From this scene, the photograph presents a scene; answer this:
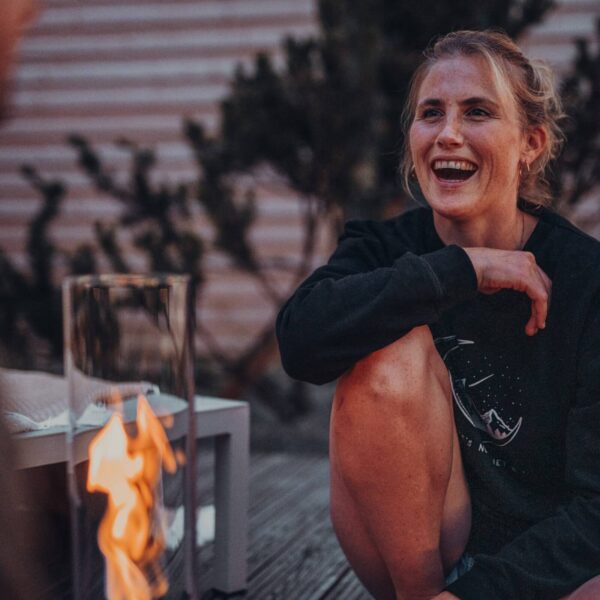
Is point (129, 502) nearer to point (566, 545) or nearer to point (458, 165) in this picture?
point (566, 545)

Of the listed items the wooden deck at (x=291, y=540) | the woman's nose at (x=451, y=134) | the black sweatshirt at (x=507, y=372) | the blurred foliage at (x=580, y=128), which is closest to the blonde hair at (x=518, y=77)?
the woman's nose at (x=451, y=134)

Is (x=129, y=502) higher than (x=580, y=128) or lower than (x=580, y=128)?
lower

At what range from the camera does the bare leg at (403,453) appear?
163cm

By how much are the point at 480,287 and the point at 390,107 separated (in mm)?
2287

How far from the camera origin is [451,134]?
73.0 inches

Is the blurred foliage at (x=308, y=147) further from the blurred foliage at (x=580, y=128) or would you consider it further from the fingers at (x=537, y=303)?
the fingers at (x=537, y=303)

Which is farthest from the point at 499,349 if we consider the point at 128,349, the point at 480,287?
the point at 128,349

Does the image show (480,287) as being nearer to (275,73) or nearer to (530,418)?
(530,418)

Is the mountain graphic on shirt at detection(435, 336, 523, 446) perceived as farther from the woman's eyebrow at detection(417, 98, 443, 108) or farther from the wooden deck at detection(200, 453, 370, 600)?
the wooden deck at detection(200, 453, 370, 600)

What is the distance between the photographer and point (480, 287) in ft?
5.64

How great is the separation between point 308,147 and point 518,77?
198cm

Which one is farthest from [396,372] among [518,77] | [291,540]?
[291,540]

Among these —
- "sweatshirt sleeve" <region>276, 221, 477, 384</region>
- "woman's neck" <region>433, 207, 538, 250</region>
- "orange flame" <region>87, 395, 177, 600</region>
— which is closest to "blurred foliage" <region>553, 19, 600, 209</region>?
"woman's neck" <region>433, 207, 538, 250</region>

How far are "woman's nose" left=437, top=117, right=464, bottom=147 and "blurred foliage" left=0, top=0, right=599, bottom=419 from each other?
1727mm
